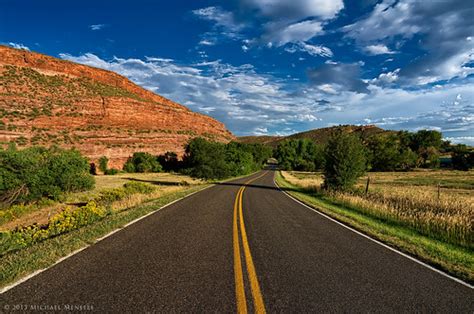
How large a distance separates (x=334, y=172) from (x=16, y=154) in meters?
24.5

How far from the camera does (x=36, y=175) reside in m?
18.3

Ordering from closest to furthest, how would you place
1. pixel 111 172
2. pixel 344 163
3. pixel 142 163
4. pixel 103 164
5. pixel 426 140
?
pixel 344 163
pixel 111 172
pixel 103 164
pixel 142 163
pixel 426 140

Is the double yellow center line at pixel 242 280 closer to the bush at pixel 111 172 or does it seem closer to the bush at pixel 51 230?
the bush at pixel 51 230

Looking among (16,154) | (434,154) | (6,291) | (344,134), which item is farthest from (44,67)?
(434,154)

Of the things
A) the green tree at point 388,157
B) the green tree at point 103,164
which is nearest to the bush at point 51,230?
the green tree at point 103,164

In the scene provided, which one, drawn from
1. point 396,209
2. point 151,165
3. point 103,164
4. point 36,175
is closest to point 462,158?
point 396,209

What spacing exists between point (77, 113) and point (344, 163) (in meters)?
63.5

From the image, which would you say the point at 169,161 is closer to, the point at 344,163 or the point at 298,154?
the point at 298,154

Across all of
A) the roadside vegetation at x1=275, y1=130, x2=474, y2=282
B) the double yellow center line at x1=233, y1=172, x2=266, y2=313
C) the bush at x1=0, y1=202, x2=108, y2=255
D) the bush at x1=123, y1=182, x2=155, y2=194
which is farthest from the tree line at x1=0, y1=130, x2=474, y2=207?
the double yellow center line at x1=233, y1=172, x2=266, y2=313

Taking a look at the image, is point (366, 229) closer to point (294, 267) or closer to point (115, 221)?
point (294, 267)

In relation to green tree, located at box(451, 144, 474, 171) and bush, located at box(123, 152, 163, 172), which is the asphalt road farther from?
green tree, located at box(451, 144, 474, 171)

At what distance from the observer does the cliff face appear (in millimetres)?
51062

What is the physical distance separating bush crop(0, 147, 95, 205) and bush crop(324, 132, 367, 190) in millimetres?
→ 22274

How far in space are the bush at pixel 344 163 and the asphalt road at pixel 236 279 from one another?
581 inches
